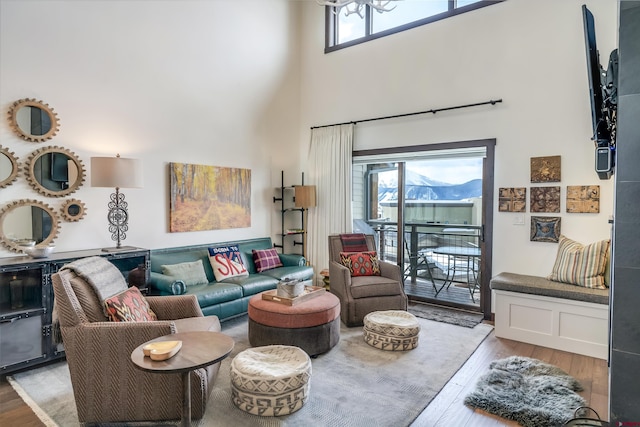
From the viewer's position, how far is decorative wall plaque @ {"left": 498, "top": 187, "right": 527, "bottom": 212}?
4.31 m

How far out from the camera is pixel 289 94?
6.16 meters

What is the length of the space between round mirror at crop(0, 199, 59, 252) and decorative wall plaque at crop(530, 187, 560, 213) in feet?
16.6

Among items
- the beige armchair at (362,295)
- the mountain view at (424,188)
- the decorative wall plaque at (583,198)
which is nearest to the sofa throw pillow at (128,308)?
the beige armchair at (362,295)

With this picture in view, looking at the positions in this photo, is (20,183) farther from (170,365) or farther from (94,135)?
(170,365)

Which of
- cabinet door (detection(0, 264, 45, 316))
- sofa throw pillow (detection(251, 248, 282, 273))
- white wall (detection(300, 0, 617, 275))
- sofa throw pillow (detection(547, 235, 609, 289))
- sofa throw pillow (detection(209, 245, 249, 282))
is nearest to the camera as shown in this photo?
cabinet door (detection(0, 264, 45, 316))

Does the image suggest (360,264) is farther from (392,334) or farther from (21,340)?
(21,340)

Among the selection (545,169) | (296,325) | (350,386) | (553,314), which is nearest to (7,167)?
(296,325)

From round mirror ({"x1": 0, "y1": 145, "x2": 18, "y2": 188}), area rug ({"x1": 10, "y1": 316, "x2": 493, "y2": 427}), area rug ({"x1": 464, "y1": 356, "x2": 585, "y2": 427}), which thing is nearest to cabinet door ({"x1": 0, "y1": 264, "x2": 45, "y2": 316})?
area rug ({"x1": 10, "y1": 316, "x2": 493, "y2": 427})

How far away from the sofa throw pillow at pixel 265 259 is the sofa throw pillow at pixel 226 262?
0.86 ft

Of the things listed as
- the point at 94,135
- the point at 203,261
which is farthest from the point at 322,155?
the point at 94,135

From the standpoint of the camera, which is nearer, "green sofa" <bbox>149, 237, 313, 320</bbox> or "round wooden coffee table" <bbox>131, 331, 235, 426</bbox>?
"round wooden coffee table" <bbox>131, 331, 235, 426</bbox>

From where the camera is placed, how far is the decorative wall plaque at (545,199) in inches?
162

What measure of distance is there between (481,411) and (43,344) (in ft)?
11.3

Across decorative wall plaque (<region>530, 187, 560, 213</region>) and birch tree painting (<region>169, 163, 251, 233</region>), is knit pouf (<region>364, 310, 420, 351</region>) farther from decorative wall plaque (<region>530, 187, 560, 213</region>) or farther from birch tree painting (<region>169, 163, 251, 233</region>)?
birch tree painting (<region>169, 163, 251, 233</region>)
